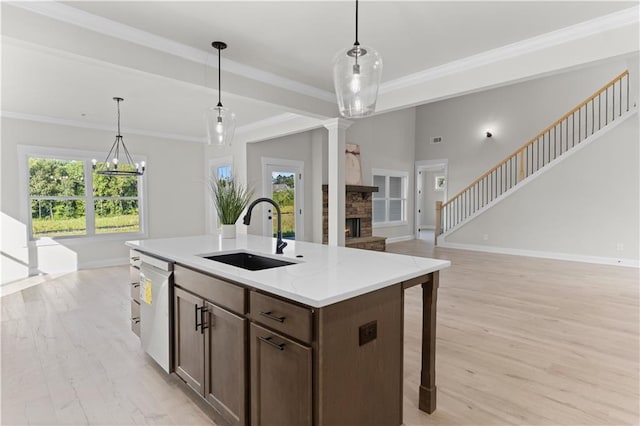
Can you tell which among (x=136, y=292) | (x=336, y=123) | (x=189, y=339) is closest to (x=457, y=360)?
(x=189, y=339)

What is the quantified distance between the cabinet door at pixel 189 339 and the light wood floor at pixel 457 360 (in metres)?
0.19

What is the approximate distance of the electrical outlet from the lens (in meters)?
1.51

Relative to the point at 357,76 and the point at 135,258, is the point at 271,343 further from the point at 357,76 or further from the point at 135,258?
the point at 135,258

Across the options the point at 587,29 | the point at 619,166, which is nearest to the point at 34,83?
the point at 587,29

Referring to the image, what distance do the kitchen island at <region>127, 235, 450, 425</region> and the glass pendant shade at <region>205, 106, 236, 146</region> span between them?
1387mm

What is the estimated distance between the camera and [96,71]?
12.6ft

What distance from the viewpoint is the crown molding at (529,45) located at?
115 inches

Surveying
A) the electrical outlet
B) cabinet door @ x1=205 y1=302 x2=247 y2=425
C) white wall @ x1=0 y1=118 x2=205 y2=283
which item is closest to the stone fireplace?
white wall @ x1=0 y1=118 x2=205 y2=283

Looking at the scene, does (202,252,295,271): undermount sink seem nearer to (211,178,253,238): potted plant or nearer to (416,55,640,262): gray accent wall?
(211,178,253,238): potted plant

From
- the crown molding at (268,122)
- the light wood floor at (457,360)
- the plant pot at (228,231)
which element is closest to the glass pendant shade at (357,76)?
the plant pot at (228,231)

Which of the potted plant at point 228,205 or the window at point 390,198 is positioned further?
the window at point 390,198

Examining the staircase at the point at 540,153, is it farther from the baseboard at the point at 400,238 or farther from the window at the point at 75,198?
the window at the point at 75,198

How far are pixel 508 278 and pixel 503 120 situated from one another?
4.96 meters

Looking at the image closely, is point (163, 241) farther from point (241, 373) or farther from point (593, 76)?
point (593, 76)
